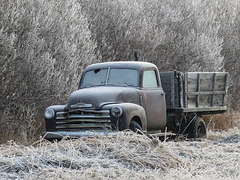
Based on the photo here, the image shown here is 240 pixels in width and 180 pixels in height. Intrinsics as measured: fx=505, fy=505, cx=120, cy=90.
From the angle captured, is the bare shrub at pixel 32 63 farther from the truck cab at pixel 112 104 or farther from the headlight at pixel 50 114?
the headlight at pixel 50 114

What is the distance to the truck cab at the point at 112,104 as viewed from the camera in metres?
9.12

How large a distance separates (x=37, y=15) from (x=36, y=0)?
1.59 ft

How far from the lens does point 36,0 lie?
12.5 m

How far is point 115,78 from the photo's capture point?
1036 centimetres

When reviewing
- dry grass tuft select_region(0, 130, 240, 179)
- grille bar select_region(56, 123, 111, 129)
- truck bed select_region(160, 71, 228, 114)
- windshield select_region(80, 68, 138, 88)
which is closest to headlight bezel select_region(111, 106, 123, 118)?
grille bar select_region(56, 123, 111, 129)

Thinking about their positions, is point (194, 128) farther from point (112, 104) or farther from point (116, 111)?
point (116, 111)

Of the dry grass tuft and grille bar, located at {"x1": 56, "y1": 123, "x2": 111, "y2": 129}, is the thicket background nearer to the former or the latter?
grille bar, located at {"x1": 56, "y1": 123, "x2": 111, "y2": 129}

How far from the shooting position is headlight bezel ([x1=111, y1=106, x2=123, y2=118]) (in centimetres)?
898

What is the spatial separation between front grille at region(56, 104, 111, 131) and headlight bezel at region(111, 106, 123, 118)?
12 cm

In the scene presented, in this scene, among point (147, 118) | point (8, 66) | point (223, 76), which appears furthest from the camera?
point (223, 76)

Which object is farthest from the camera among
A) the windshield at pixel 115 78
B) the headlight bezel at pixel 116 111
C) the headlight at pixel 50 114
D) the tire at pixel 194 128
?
the tire at pixel 194 128

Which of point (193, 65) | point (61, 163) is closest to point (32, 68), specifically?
point (61, 163)

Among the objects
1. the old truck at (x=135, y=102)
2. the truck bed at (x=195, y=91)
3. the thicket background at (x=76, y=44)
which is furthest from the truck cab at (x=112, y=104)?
the thicket background at (x=76, y=44)

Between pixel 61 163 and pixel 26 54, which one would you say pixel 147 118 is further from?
pixel 61 163
